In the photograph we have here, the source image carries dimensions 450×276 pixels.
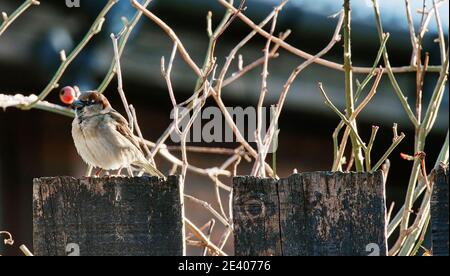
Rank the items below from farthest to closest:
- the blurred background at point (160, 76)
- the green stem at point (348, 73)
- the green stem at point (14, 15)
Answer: the blurred background at point (160, 76), the green stem at point (14, 15), the green stem at point (348, 73)

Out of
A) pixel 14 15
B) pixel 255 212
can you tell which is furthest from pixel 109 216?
pixel 14 15

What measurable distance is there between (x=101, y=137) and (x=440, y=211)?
2.26m

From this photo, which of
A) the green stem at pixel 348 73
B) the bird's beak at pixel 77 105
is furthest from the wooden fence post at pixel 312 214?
the bird's beak at pixel 77 105

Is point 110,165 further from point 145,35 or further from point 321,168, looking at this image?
point 321,168

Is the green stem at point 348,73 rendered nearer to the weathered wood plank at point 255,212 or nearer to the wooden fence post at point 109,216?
the weathered wood plank at point 255,212

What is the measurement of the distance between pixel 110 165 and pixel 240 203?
2004 millimetres

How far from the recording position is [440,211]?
1.77 metres

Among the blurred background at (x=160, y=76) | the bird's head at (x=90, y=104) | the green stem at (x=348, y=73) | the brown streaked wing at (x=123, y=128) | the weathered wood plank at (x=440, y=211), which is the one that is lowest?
the weathered wood plank at (x=440, y=211)

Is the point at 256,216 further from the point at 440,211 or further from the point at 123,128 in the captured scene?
the point at 123,128

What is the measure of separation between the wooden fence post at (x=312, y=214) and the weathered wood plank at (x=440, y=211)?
0.11 metres

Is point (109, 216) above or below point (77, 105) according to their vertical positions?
below

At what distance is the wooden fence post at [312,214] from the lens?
1.83m
